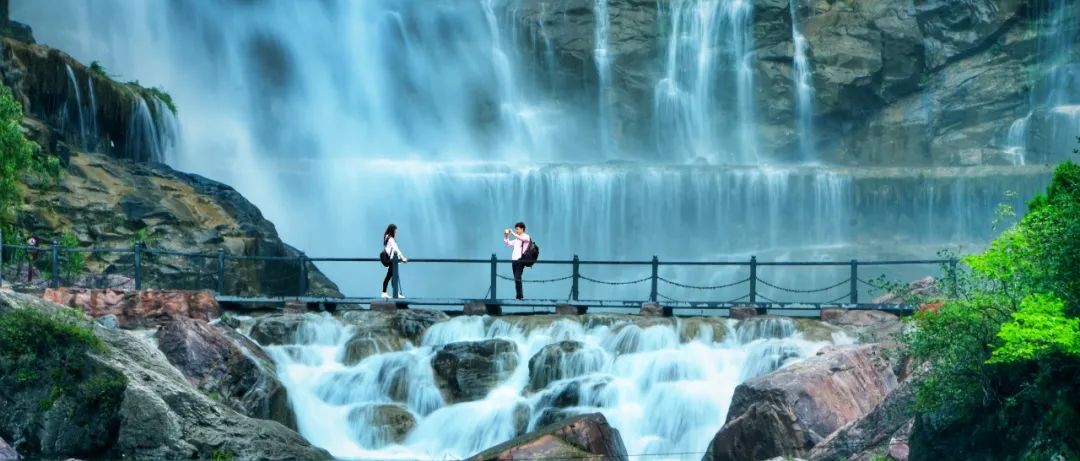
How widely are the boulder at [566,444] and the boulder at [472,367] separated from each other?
609 centimetres

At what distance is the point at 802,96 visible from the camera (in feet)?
157

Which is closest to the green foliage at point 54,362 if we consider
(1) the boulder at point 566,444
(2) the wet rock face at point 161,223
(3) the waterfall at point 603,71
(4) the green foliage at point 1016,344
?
(1) the boulder at point 566,444

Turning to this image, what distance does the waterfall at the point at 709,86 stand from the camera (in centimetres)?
4847

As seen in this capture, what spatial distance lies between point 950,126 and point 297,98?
22718mm

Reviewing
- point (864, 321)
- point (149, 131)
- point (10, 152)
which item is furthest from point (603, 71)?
point (10, 152)

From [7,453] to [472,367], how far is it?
27.5ft

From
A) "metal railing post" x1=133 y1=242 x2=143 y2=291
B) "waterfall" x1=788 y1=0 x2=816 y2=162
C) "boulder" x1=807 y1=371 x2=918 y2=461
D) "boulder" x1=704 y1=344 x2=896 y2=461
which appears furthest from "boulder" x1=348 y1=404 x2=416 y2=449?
"waterfall" x1=788 y1=0 x2=816 y2=162

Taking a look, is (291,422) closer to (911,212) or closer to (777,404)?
(777,404)

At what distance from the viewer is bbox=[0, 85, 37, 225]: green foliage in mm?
24625

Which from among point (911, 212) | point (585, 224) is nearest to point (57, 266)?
point (585, 224)

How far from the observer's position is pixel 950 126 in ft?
153

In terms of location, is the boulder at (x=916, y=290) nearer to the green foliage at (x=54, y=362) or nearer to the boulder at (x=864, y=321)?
the boulder at (x=864, y=321)

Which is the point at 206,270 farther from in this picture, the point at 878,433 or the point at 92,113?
the point at 878,433

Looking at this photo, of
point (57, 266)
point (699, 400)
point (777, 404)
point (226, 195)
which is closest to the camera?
point (777, 404)
